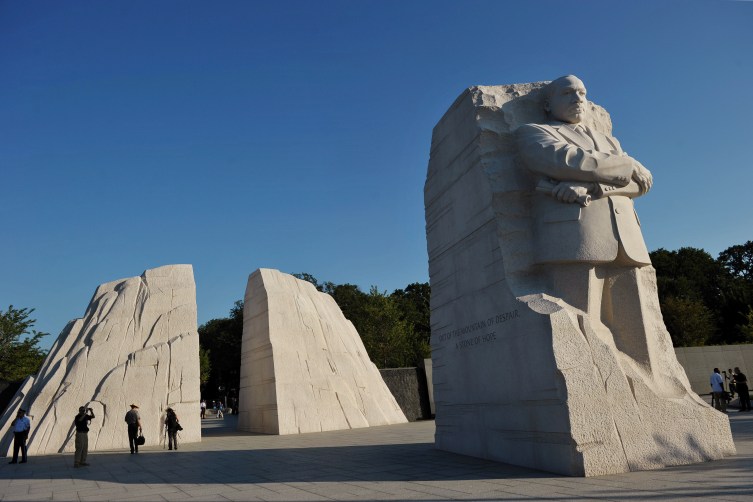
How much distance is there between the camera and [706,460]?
20.8ft

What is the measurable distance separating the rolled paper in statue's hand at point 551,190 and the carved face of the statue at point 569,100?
1201 mm

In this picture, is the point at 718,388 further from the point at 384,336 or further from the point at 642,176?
the point at 384,336

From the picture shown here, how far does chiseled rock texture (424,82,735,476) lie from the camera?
20.0ft

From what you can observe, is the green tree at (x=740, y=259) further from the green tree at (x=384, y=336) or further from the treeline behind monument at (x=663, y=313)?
the green tree at (x=384, y=336)

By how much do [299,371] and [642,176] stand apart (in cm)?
1194

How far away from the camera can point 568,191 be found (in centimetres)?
688

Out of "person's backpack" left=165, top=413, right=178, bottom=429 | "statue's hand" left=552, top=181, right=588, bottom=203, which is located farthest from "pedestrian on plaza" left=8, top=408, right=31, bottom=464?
"statue's hand" left=552, top=181, right=588, bottom=203

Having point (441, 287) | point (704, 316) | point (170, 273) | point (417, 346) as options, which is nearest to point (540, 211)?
point (441, 287)

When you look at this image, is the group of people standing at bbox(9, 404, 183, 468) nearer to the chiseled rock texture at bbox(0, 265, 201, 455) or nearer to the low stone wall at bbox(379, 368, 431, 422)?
the chiseled rock texture at bbox(0, 265, 201, 455)

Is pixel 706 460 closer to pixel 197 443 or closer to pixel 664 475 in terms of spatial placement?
pixel 664 475

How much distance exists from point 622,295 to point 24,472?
1025 centimetres

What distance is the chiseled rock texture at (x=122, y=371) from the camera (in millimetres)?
13461

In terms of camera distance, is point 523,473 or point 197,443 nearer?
point 523,473

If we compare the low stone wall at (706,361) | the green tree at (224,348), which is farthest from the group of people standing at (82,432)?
the green tree at (224,348)
